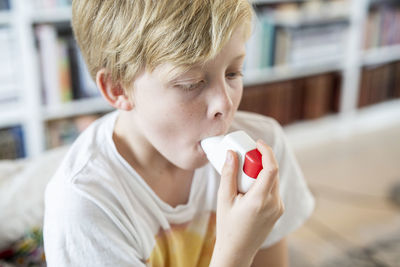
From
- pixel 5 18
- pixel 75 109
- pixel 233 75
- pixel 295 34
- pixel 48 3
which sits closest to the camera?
pixel 233 75

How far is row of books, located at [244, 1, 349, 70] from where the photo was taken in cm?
236

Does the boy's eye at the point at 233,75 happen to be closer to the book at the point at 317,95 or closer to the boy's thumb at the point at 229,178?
the boy's thumb at the point at 229,178

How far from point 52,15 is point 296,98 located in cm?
144

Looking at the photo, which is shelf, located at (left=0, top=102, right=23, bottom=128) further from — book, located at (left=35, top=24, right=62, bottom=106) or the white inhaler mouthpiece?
the white inhaler mouthpiece

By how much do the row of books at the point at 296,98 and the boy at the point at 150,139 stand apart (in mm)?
1654

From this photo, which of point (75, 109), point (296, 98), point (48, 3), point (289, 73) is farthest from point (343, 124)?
point (48, 3)

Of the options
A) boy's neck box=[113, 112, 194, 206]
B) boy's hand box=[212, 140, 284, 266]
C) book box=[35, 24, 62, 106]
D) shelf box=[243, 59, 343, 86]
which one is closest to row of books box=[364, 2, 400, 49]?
shelf box=[243, 59, 343, 86]

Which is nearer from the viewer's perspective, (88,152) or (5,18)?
(88,152)

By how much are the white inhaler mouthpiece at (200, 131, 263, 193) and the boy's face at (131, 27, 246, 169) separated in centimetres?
2

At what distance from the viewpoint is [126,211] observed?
0.74 metres

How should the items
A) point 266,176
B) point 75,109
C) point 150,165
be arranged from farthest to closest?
point 75,109
point 150,165
point 266,176

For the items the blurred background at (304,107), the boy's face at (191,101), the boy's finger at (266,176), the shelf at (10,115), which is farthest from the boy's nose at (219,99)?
the shelf at (10,115)

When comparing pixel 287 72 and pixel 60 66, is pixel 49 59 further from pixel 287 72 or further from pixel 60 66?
pixel 287 72

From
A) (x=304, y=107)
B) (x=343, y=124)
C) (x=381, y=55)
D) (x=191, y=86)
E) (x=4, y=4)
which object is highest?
(x=4, y=4)
